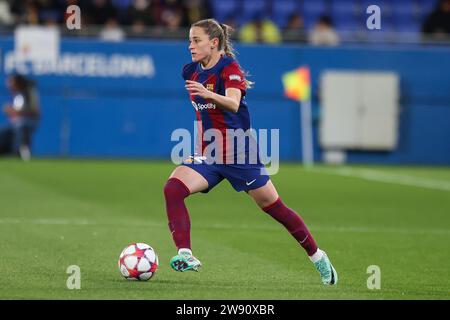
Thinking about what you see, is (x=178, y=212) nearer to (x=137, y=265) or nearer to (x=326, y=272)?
(x=137, y=265)

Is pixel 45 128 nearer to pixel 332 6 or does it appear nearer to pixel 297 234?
pixel 332 6

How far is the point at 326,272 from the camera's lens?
8664 millimetres

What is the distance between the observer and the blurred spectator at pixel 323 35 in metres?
26.3

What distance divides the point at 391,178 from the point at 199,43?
14387 millimetres

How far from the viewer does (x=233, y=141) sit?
8773 mm

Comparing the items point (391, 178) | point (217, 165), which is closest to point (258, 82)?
point (391, 178)

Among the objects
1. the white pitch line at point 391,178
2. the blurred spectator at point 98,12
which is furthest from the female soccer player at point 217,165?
the blurred spectator at point 98,12

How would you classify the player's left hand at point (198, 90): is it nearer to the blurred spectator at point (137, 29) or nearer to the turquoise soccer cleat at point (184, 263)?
the turquoise soccer cleat at point (184, 263)

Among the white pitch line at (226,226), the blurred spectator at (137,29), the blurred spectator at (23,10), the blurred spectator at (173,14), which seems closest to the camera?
the white pitch line at (226,226)

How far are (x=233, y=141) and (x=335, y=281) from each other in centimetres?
141

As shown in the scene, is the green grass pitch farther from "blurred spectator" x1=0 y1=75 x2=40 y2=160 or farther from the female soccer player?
"blurred spectator" x1=0 y1=75 x2=40 y2=160

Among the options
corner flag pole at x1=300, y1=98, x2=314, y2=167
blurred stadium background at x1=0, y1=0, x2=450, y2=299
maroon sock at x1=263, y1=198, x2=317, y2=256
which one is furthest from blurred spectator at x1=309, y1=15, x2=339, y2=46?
maroon sock at x1=263, y1=198, x2=317, y2=256

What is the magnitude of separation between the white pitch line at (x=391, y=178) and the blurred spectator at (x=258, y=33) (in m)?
3.74
